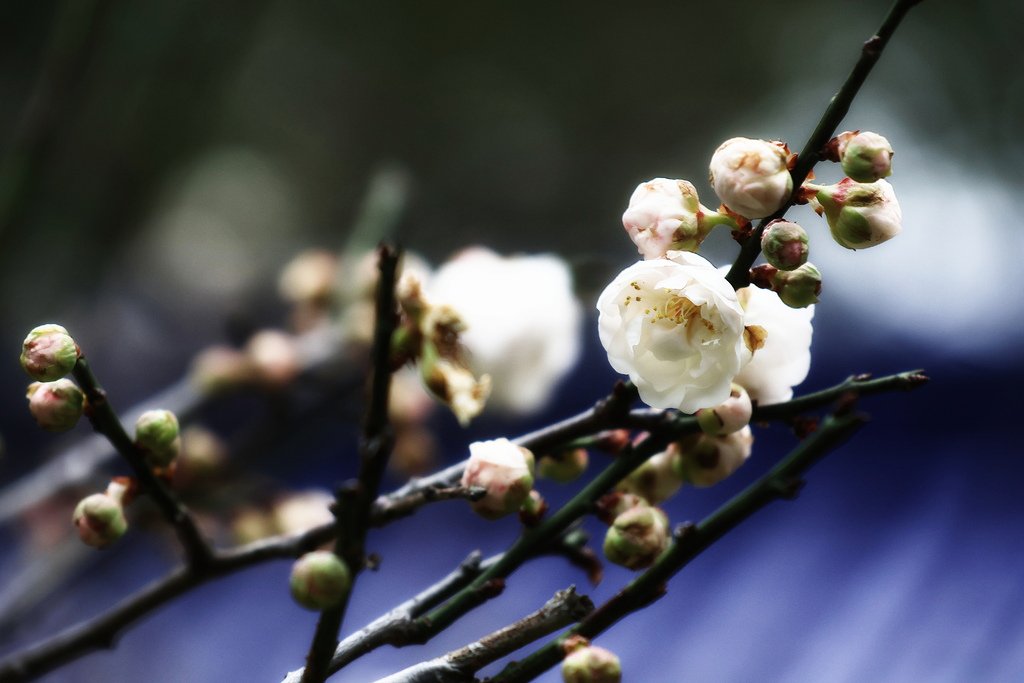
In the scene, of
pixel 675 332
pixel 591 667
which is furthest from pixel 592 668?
pixel 675 332

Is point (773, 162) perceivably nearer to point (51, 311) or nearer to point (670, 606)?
point (670, 606)

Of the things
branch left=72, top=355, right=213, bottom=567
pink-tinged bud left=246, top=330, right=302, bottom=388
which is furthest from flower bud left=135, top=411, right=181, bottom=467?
pink-tinged bud left=246, top=330, right=302, bottom=388

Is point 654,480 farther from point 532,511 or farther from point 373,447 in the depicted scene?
point 373,447

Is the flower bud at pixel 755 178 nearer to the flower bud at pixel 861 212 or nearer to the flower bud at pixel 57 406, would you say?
the flower bud at pixel 861 212

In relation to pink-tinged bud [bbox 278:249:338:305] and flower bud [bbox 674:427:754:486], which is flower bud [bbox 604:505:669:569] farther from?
pink-tinged bud [bbox 278:249:338:305]

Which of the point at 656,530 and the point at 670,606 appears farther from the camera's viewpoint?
the point at 670,606

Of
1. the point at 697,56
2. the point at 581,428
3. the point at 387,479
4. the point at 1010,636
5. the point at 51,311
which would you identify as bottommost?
the point at 1010,636

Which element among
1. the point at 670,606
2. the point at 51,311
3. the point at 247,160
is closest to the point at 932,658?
the point at 670,606
